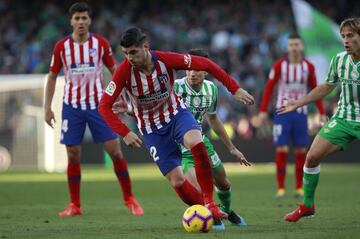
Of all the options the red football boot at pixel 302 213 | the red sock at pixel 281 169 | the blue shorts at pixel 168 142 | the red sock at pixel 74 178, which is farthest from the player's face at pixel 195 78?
the red sock at pixel 281 169

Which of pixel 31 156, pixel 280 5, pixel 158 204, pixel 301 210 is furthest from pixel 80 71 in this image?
pixel 280 5

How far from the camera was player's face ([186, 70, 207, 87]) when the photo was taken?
9234 mm

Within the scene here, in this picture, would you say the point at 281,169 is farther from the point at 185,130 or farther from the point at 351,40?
the point at 185,130

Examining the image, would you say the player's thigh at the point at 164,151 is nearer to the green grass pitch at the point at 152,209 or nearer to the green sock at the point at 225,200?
the green grass pitch at the point at 152,209

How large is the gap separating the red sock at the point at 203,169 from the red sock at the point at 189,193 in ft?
0.47

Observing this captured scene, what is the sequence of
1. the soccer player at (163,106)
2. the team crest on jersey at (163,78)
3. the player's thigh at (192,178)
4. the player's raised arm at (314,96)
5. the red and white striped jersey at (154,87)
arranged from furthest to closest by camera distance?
the player's thigh at (192,178) → the player's raised arm at (314,96) → the team crest on jersey at (163,78) → the red and white striped jersey at (154,87) → the soccer player at (163,106)

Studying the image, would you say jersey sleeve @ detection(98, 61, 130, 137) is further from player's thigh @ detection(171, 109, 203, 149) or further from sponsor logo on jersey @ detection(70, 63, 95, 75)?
sponsor logo on jersey @ detection(70, 63, 95, 75)

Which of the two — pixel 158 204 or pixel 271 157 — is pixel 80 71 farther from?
pixel 271 157

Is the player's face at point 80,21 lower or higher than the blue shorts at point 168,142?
higher

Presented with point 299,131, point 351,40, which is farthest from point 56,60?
point 299,131

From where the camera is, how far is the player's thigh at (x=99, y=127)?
10617 millimetres

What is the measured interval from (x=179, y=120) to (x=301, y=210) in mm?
1690

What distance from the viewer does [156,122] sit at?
841cm

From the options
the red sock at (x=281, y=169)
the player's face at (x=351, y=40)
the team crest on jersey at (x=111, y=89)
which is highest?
the player's face at (x=351, y=40)
